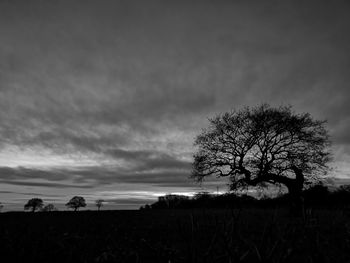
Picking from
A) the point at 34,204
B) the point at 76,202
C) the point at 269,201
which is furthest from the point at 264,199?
the point at 34,204

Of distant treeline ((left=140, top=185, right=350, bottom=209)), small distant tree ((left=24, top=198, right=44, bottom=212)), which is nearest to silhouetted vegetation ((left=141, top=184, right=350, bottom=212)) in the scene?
distant treeline ((left=140, top=185, right=350, bottom=209))

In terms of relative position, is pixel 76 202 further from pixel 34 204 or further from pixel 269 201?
pixel 269 201

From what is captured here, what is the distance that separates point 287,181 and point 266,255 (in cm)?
2152

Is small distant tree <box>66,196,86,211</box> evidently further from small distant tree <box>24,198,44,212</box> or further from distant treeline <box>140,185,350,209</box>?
distant treeline <box>140,185,350,209</box>

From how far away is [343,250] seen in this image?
21.0 ft

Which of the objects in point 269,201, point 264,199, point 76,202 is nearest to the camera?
point 264,199

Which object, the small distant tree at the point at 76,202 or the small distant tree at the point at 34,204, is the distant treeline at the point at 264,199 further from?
the small distant tree at the point at 34,204

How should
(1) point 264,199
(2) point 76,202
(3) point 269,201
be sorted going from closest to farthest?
(1) point 264,199 < (3) point 269,201 < (2) point 76,202

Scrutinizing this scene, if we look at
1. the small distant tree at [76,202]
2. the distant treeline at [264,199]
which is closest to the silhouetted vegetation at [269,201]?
the distant treeline at [264,199]

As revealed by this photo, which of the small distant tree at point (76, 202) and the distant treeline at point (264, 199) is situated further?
the small distant tree at point (76, 202)

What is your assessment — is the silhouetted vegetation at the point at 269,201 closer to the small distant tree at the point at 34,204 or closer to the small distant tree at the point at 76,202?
the small distant tree at the point at 76,202

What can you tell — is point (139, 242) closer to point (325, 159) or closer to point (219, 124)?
point (219, 124)

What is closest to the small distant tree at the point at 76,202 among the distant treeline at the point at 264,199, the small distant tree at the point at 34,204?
the small distant tree at the point at 34,204

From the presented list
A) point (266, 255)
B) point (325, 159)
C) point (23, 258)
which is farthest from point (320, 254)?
point (325, 159)
